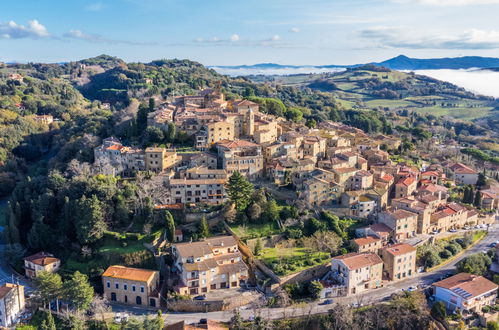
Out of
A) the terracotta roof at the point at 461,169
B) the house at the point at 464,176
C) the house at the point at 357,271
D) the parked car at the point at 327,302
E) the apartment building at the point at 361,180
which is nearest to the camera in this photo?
the parked car at the point at 327,302

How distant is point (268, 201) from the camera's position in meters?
44.1

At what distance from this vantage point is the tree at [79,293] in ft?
113

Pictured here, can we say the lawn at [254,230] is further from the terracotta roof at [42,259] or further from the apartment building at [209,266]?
the terracotta roof at [42,259]

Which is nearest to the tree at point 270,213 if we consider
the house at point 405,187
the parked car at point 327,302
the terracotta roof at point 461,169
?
the parked car at point 327,302

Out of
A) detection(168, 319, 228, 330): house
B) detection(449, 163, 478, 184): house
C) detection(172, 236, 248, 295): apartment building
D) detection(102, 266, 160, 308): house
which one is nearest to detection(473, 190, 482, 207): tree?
detection(449, 163, 478, 184): house

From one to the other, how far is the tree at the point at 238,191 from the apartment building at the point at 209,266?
4.38 m

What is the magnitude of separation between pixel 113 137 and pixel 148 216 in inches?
731

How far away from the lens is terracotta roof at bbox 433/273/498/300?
35.5 m

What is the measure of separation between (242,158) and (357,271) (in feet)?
58.8

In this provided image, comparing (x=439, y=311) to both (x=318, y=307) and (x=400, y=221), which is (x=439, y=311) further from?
(x=400, y=221)

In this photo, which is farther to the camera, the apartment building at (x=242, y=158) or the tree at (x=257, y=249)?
the apartment building at (x=242, y=158)

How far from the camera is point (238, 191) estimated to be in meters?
42.5

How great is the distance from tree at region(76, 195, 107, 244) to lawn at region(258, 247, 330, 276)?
16.0 metres

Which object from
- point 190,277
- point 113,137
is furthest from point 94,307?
point 113,137
